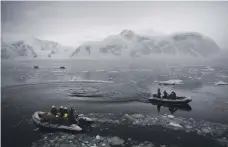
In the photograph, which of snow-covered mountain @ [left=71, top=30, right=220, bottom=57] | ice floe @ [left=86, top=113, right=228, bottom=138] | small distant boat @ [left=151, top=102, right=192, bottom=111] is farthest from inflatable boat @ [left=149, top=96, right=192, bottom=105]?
snow-covered mountain @ [left=71, top=30, right=220, bottom=57]

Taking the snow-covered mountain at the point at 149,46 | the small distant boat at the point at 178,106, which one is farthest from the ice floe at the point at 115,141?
the snow-covered mountain at the point at 149,46

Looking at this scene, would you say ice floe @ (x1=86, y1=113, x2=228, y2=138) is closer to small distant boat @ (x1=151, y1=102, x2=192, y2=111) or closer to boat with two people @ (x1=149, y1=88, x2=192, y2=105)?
small distant boat @ (x1=151, y1=102, x2=192, y2=111)


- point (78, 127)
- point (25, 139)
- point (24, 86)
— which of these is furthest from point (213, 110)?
point (24, 86)

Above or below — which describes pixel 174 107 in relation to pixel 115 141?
above

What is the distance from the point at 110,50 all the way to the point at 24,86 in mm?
20579

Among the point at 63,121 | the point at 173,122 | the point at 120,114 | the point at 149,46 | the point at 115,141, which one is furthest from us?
the point at 149,46

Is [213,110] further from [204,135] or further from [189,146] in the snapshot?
[189,146]

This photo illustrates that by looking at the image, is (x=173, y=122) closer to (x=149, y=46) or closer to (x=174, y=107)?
(x=174, y=107)

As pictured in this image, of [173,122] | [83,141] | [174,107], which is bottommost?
[83,141]

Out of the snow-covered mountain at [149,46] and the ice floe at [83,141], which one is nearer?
the ice floe at [83,141]

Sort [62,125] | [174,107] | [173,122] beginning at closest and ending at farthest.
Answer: [62,125], [173,122], [174,107]

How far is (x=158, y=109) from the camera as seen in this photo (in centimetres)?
1042

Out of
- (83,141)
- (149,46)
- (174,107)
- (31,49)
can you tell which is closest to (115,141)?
(83,141)

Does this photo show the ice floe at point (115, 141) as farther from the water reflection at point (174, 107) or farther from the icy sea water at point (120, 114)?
the water reflection at point (174, 107)
